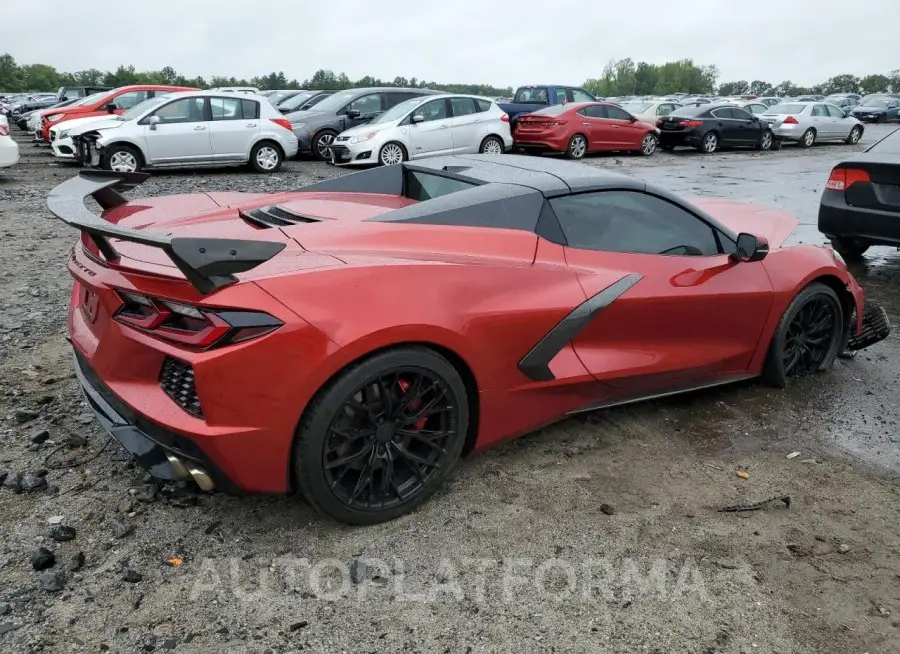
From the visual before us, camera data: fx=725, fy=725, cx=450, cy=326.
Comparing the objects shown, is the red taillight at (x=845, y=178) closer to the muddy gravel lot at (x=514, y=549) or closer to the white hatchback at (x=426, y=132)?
the muddy gravel lot at (x=514, y=549)

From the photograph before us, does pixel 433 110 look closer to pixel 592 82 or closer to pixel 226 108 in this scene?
pixel 226 108

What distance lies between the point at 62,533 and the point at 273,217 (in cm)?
157

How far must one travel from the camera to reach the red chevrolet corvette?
2506mm

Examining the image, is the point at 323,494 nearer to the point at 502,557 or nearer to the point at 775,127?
the point at 502,557

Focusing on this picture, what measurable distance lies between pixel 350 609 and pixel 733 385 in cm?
292

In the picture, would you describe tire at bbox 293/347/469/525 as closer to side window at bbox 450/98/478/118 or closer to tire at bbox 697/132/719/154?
side window at bbox 450/98/478/118

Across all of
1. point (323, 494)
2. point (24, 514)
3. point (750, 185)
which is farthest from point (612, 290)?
point (750, 185)

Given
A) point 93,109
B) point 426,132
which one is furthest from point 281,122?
point 93,109

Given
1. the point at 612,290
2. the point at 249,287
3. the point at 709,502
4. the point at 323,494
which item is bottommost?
the point at 709,502

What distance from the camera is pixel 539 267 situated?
3178 millimetres

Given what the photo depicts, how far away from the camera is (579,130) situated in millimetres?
17125

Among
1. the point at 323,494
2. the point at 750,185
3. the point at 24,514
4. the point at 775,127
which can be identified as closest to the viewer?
the point at 323,494

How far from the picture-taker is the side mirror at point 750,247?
3.77 metres

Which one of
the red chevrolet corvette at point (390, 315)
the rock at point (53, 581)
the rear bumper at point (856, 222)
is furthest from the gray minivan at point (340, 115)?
the rock at point (53, 581)
